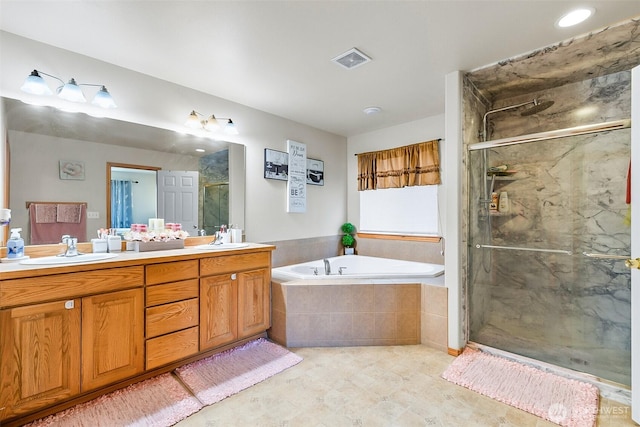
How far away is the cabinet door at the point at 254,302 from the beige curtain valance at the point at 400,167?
206 cm

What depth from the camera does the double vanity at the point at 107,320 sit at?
1479 millimetres

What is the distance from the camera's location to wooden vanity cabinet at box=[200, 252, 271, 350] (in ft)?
7.16

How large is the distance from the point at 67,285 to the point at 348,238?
3099 mm

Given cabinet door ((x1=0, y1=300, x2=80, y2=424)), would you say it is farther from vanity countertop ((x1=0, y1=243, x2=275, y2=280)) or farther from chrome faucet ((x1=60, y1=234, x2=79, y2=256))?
chrome faucet ((x1=60, y1=234, x2=79, y2=256))

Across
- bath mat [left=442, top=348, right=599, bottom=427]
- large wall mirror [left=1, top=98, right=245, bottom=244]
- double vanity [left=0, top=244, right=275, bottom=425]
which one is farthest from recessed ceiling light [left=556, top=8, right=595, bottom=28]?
large wall mirror [left=1, top=98, right=245, bottom=244]

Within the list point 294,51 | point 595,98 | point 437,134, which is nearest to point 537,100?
point 595,98

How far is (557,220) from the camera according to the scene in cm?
248

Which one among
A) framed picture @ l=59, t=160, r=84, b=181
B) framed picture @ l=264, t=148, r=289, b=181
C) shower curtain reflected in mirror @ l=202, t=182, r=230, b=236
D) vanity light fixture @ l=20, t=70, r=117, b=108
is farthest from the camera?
framed picture @ l=264, t=148, r=289, b=181

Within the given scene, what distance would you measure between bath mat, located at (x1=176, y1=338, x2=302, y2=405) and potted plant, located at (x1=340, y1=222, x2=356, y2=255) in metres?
1.90

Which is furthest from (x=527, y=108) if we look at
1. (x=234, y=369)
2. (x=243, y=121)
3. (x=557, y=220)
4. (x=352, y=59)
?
(x=234, y=369)

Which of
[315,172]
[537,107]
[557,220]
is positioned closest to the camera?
[557,220]

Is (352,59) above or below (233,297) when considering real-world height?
above

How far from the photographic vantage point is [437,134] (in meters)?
3.38

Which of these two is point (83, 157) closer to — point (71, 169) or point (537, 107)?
point (71, 169)
